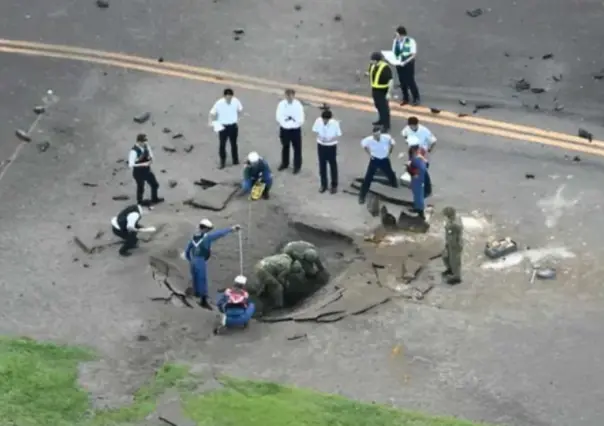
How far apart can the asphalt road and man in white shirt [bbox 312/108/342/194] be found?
0.42 m

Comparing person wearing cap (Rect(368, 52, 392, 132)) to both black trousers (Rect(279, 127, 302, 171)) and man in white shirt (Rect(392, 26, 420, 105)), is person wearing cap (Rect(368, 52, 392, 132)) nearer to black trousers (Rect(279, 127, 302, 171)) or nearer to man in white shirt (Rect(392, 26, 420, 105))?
man in white shirt (Rect(392, 26, 420, 105))

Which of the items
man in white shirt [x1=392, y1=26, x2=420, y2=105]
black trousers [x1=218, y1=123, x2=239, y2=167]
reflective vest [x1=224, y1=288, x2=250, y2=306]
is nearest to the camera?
reflective vest [x1=224, y1=288, x2=250, y2=306]

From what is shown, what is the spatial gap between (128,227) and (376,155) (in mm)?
4702

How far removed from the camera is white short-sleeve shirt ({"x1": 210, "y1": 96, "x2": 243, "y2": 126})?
24.1 metres

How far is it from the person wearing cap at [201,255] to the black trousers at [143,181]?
110 inches

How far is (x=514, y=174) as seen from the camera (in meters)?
23.7

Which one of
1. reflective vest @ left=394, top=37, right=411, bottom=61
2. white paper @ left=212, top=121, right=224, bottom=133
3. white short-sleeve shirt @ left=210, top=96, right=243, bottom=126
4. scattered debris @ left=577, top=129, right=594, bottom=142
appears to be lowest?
scattered debris @ left=577, top=129, right=594, bottom=142

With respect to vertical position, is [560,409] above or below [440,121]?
below

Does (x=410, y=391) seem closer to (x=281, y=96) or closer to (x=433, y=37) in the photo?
(x=281, y=96)

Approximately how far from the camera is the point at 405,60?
25.8 m

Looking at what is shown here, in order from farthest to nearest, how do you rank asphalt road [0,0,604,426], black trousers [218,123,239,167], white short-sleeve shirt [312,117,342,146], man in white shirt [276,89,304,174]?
black trousers [218,123,239,167], man in white shirt [276,89,304,174], white short-sleeve shirt [312,117,342,146], asphalt road [0,0,604,426]

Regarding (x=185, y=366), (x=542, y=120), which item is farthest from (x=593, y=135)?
(x=185, y=366)

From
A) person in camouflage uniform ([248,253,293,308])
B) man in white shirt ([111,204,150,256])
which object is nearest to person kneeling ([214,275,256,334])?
person in camouflage uniform ([248,253,293,308])

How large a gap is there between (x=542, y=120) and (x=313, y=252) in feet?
22.5
